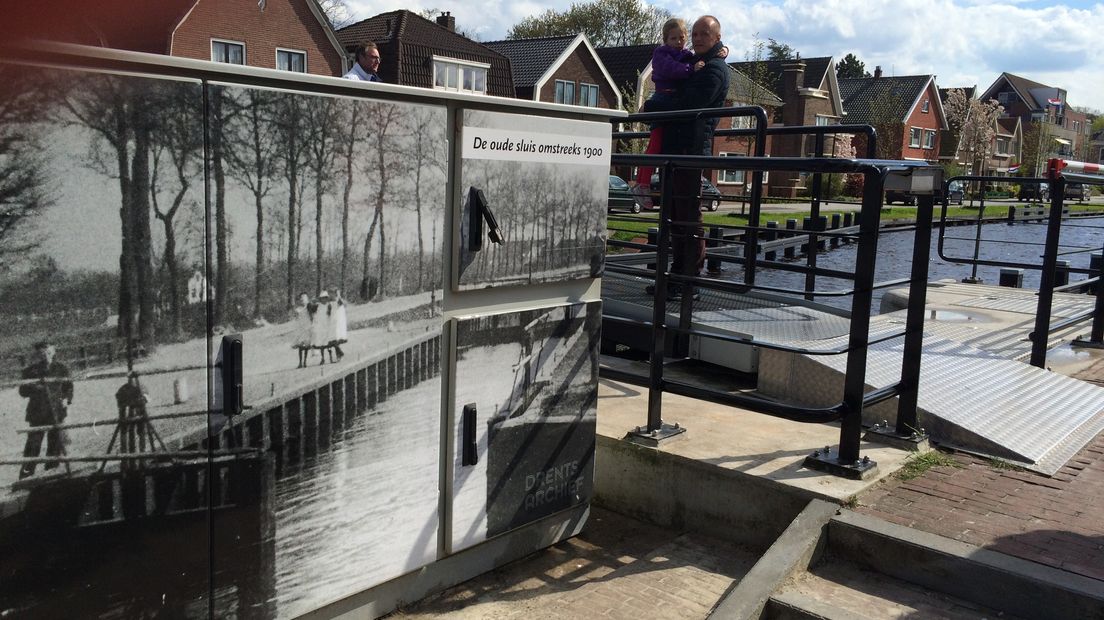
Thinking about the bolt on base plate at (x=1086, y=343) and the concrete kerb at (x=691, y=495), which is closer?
the concrete kerb at (x=691, y=495)

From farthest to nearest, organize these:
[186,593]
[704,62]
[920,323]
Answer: [704,62] < [920,323] < [186,593]

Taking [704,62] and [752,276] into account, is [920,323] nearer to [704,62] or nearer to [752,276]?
[752,276]

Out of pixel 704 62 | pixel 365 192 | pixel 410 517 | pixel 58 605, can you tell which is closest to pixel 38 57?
pixel 365 192

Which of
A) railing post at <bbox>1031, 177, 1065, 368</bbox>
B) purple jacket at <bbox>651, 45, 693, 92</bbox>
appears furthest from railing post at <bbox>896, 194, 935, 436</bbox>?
purple jacket at <bbox>651, 45, 693, 92</bbox>

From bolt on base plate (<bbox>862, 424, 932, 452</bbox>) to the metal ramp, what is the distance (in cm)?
14

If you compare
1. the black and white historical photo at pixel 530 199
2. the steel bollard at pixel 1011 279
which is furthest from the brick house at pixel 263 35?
the black and white historical photo at pixel 530 199

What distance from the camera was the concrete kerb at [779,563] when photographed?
3.47 meters

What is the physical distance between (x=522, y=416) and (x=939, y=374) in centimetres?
302

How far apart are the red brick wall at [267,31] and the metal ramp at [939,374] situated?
27.3m

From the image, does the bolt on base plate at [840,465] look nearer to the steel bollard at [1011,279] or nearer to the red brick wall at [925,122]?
the steel bollard at [1011,279]

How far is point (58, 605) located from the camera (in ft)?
8.81

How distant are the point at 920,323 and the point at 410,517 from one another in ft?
9.38

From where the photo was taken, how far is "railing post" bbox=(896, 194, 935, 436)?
16.0 ft

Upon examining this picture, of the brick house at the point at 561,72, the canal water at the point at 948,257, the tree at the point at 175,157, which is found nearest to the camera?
the tree at the point at 175,157
